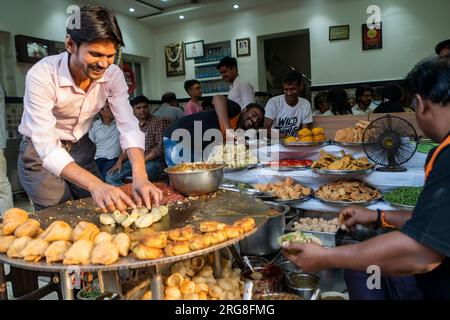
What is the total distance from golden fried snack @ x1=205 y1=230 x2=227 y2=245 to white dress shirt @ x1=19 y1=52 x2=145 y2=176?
0.78 metres

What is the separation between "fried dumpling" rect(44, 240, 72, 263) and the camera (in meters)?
1.13

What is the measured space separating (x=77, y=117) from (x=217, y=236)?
4.23 ft

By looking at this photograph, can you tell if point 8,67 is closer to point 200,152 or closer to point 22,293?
point 200,152

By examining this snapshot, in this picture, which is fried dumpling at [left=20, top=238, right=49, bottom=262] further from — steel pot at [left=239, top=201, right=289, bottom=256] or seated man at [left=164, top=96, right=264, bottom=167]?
seated man at [left=164, top=96, right=264, bottom=167]

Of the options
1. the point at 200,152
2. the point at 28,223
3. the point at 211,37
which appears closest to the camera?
the point at 28,223

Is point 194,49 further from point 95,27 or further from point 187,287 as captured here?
point 187,287

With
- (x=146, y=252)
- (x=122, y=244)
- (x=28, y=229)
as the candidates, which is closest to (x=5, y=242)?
(x=28, y=229)

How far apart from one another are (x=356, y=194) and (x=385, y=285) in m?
1.15

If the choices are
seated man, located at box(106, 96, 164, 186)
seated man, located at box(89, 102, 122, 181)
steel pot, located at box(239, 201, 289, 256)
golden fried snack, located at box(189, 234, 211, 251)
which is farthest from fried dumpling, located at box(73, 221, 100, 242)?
seated man, located at box(89, 102, 122, 181)

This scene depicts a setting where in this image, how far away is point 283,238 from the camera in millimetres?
1688

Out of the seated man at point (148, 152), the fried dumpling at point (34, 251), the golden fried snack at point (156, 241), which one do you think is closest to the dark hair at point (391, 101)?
the seated man at point (148, 152)

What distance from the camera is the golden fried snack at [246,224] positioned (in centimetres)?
128
